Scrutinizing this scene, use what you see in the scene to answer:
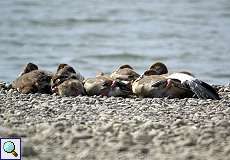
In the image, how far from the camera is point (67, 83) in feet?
25.2

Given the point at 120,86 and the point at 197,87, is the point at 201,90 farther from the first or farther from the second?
the point at 120,86

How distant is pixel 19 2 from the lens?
24672mm

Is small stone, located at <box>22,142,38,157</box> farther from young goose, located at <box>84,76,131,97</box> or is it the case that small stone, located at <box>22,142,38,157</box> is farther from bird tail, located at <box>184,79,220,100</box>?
bird tail, located at <box>184,79,220,100</box>

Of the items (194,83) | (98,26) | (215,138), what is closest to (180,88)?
(194,83)

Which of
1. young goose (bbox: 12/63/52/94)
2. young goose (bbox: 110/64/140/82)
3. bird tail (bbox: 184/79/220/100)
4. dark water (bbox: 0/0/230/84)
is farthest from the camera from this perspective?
dark water (bbox: 0/0/230/84)

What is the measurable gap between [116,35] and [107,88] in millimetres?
10147

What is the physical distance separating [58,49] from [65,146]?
10.1 metres

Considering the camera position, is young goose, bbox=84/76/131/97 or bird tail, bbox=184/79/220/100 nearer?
bird tail, bbox=184/79/220/100

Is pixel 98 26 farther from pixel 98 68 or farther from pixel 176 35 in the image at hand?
pixel 98 68

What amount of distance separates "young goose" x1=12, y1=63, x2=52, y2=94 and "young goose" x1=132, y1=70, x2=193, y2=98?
3.68ft

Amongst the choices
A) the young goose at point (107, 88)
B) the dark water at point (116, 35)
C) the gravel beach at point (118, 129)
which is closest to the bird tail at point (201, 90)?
the gravel beach at point (118, 129)

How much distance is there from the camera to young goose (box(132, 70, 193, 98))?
744cm

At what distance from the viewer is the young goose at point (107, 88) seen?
7574mm

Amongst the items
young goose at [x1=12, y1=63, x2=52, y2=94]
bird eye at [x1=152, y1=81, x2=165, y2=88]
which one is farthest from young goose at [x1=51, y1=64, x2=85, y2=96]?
bird eye at [x1=152, y1=81, x2=165, y2=88]
